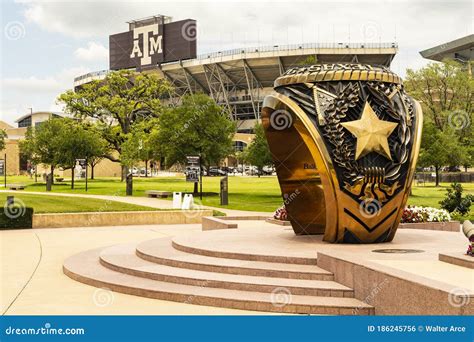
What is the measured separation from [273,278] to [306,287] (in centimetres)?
80

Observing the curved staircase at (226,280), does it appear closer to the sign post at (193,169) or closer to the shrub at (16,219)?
the shrub at (16,219)

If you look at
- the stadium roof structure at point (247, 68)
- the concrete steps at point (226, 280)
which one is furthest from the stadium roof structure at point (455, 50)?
the concrete steps at point (226, 280)

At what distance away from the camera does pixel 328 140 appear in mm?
10727

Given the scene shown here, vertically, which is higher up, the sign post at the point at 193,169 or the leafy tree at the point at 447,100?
the leafy tree at the point at 447,100

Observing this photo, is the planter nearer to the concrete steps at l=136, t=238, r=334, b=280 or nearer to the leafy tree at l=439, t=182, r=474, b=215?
the leafy tree at l=439, t=182, r=474, b=215

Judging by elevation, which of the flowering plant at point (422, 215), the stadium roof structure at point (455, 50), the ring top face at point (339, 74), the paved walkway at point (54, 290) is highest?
the stadium roof structure at point (455, 50)

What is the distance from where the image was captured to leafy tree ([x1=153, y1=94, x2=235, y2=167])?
3753 centimetres

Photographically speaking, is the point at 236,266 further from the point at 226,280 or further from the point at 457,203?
the point at 457,203

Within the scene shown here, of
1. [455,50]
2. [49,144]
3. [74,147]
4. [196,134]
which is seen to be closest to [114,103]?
[49,144]

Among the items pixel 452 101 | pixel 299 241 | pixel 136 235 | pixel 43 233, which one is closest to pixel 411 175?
pixel 299 241

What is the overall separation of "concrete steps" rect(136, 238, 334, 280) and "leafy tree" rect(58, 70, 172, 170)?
157 feet

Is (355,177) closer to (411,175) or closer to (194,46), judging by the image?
(411,175)

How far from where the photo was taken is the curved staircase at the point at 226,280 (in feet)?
27.2

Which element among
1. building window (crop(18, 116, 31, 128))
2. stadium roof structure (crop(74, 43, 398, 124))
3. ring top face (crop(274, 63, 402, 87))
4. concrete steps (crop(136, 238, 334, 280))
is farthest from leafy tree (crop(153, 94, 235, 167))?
building window (crop(18, 116, 31, 128))
